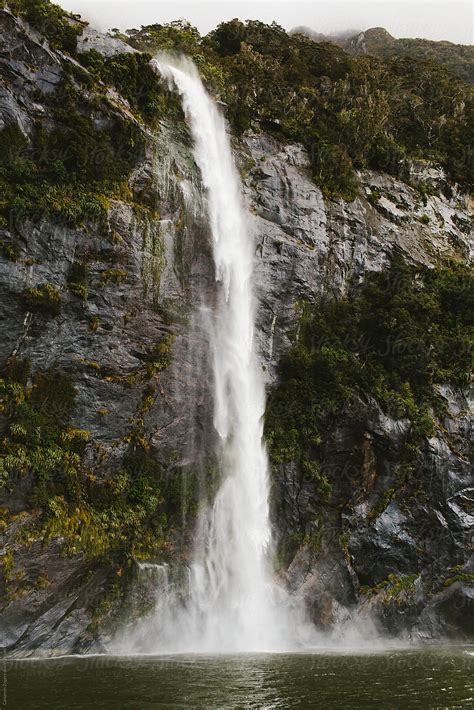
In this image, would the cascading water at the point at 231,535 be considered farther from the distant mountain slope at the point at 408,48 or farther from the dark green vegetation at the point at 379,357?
the distant mountain slope at the point at 408,48

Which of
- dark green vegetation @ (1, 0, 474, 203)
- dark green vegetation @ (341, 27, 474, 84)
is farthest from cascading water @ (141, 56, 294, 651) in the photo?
dark green vegetation @ (341, 27, 474, 84)

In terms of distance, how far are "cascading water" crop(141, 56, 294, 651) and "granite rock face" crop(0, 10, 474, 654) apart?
585 mm

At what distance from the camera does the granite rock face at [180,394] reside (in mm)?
13883

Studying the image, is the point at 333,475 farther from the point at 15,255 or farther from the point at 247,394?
the point at 15,255

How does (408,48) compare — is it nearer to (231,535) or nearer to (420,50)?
(420,50)

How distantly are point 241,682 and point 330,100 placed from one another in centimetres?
2567

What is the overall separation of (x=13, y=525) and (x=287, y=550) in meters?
8.39

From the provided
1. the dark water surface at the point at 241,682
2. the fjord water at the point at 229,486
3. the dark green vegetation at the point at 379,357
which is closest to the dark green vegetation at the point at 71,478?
the fjord water at the point at 229,486

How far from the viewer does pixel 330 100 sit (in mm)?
27266

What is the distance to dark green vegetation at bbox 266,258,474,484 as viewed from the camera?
1877 cm

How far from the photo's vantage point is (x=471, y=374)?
69.0 feet

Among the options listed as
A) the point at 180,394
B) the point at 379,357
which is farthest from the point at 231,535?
the point at 379,357

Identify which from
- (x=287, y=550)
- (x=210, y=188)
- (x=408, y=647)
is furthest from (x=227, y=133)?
(x=408, y=647)

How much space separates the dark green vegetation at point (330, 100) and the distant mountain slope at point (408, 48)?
2144cm
